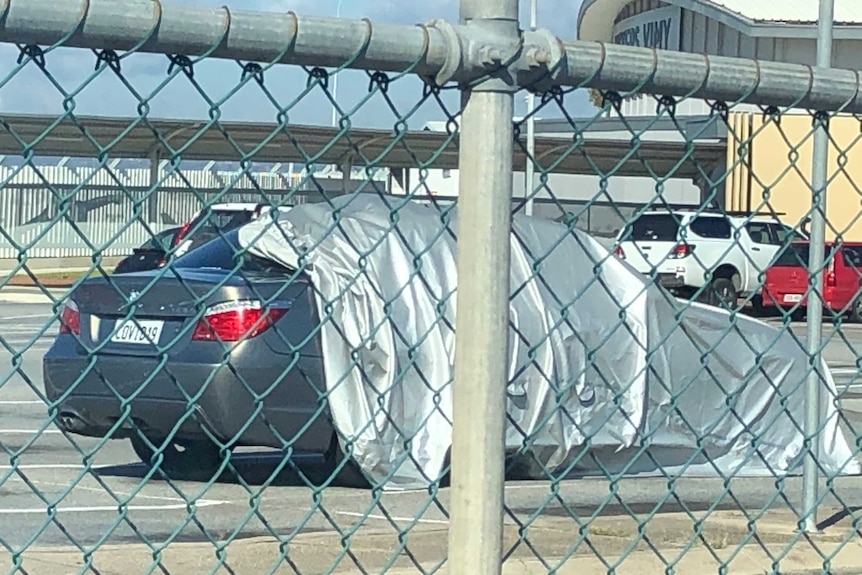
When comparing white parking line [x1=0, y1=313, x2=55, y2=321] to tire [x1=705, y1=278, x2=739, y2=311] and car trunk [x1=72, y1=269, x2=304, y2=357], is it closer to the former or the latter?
tire [x1=705, y1=278, x2=739, y2=311]

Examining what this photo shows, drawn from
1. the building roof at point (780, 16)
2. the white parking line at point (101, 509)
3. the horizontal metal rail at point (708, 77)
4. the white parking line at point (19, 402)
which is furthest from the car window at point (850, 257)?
the building roof at point (780, 16)

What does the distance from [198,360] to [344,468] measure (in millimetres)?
2169

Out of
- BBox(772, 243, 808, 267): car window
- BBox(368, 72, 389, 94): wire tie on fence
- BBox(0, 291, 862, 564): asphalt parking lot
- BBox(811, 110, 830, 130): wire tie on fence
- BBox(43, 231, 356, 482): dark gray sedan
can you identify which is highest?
BBox(368, 72, 389, 94): wire tie on fence

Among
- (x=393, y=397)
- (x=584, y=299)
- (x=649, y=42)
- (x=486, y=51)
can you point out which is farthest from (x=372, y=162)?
(x=649, y=42)

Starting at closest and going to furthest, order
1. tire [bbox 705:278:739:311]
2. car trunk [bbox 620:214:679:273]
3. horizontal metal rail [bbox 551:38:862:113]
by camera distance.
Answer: horizontal metal rail [bbox 551:38:862:113]
car trunk [bbox 620:214:679:273]
tire [bbox 705:278:739:311]

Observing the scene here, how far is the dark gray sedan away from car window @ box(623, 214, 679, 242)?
3.05 ft

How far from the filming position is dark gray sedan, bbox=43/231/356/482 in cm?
429

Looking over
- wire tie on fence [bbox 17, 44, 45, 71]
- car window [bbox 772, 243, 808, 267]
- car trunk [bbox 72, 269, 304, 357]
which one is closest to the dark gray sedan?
car trunk [bbox 72, 269, 304, 357]

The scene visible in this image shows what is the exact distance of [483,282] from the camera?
2.77 metres

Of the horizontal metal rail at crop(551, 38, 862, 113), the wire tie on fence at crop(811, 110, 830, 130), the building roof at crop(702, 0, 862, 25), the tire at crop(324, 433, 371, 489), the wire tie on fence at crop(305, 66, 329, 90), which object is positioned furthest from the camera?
the building roof at crop(702, 0, 862, 25)

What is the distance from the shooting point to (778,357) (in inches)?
353

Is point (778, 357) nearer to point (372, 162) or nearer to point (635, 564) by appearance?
point (635, 564)

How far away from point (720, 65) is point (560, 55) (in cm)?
47

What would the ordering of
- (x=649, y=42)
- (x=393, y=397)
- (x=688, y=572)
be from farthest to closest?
(x=649, y=42) < (x=393, y=397) < (x=688, y=572)
